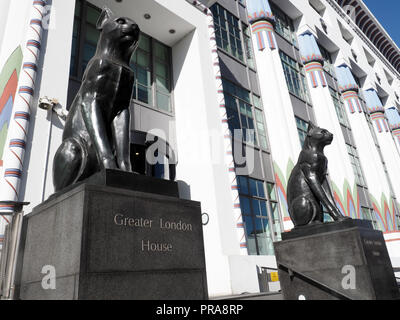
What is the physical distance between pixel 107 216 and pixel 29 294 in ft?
4.22

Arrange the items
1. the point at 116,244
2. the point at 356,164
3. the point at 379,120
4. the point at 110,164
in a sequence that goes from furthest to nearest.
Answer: the point at 379,120 → the point at 356,164 → the point at 110,164 → the point at 116,244

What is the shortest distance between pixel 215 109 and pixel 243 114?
384 cm

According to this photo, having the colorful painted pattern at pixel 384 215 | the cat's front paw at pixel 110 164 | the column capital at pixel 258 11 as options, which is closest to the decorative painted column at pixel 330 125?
the colorful painted pattern at pixel 384 215

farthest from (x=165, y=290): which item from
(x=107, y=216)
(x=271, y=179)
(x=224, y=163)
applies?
(x=271, y=179)

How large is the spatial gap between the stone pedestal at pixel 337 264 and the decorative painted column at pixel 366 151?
20.4 metres

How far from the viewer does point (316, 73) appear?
2319cm

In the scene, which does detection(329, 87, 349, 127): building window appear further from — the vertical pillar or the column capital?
the column capital

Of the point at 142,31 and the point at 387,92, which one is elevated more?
the point at 387,92

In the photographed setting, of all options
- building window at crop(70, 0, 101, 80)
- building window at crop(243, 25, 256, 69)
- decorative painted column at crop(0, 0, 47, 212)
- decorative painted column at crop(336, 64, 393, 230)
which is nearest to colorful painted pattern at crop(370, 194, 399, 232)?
decorative painted column at crop(336, 64, 393, 230)

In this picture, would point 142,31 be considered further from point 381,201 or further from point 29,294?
point 381,201

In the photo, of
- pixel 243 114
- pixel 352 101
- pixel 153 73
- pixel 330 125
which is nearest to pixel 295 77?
pixel 330 125

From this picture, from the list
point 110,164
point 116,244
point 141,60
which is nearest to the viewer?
point 116,244

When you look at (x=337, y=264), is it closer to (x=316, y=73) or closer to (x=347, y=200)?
(x=347, y=200)
